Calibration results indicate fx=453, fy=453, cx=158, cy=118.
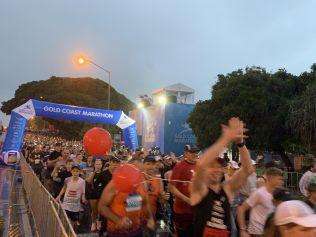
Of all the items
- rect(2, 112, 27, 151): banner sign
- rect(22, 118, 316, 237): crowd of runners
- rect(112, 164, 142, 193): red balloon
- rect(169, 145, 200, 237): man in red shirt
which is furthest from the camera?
rect(2, 112, 27, 151): banner sign

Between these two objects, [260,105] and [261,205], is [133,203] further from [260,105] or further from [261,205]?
[260,105]

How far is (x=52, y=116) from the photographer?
2139cm

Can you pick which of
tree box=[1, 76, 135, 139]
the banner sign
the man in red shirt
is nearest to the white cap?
the man in red shirt

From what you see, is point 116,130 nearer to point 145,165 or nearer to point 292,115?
point 292,115

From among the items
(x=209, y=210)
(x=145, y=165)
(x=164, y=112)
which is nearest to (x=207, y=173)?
(x=209, y=210)

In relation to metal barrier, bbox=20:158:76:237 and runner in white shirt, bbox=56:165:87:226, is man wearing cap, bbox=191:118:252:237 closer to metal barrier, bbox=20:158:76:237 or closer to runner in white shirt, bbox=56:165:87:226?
metal barrier, bbox=20:158:76:237

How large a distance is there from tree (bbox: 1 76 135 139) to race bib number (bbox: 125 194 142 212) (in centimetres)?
5299

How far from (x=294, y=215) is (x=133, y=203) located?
263cm

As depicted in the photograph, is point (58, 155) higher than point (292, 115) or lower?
lower

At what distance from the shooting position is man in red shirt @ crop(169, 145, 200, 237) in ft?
20.8

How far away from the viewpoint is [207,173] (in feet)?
14.8

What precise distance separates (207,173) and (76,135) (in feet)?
184

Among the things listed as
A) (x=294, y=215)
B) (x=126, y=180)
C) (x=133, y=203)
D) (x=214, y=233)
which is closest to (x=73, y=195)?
(x=133, y=203)

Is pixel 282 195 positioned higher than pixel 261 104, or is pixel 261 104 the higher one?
pixel 261 104
